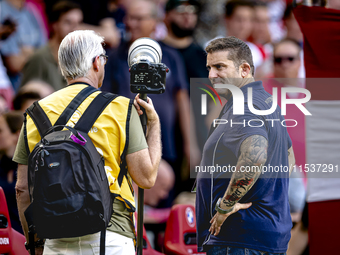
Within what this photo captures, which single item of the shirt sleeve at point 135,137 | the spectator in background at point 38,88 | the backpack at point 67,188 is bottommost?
the backpack at point 67,188

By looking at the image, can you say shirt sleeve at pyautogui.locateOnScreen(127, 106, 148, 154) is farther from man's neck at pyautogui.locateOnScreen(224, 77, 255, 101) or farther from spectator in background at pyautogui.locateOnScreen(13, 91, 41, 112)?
spectator in background at pyautogui.locateOnScreen(13, 91, 41, 112)

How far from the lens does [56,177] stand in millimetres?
2225

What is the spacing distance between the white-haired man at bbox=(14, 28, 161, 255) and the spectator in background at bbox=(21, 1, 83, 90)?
2.00m

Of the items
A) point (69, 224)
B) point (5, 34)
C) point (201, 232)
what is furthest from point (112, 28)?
point (69, 224)

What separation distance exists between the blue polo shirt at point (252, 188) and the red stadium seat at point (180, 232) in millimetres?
1019

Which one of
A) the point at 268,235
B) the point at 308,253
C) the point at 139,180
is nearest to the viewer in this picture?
the point at 139,180

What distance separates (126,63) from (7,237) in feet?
6.96

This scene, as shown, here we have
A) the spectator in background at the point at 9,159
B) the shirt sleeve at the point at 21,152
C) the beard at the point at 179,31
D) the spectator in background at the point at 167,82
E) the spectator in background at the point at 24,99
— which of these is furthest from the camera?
the beard at the point at 179,31

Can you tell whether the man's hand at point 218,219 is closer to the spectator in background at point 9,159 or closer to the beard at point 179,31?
the spectator in background at point 9,159

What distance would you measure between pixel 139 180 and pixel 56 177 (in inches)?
17.8

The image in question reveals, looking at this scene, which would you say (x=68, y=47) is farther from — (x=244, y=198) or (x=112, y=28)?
(x=112, y=28)

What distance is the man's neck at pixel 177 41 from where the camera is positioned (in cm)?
523

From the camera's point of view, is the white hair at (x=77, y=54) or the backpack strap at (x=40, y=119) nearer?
the backpack strap at (x=40, y=119)

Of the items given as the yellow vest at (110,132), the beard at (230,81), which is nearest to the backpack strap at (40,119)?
the yellow vest at (110,132)
